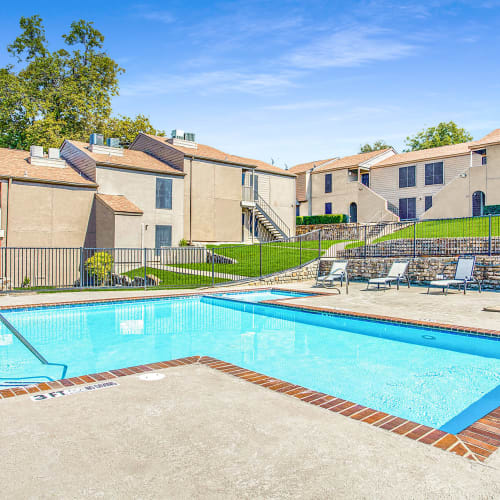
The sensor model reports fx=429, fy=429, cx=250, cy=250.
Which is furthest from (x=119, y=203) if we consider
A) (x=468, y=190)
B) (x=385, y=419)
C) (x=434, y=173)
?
(x=434, y=173)

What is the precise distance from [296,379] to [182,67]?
17.2 m

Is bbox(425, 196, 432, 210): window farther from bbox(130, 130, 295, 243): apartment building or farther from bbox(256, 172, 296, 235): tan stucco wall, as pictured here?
bbox(130, 130, 295, 243): apartment building

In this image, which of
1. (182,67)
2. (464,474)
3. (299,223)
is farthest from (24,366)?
(299,223)

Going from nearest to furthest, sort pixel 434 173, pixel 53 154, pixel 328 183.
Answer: pixel 53 154
pixel 434 173
pixel 328 183

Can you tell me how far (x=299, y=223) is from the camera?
124 ft

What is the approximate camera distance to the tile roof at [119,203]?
842 inches

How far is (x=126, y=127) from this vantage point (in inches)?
1331

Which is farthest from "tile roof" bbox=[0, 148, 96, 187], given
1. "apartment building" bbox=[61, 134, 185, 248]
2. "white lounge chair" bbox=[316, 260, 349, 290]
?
"white lounge chair" bbox=[316, 260, 349, 290]

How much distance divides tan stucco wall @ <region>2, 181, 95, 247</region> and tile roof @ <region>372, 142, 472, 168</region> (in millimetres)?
24777

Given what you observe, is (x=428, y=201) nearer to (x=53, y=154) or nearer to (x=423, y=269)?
(x=423, y=269)

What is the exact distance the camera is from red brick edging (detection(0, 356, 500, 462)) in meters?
2.86

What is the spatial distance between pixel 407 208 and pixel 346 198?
505cm

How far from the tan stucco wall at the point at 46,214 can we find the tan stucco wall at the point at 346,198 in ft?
72.3

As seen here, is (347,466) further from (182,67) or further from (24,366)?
(182,67)
